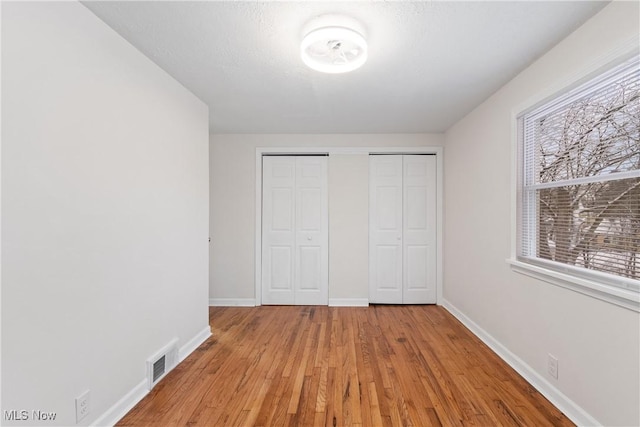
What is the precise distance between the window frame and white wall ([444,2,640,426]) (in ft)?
0.14

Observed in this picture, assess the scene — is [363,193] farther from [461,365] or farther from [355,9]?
[355,9]

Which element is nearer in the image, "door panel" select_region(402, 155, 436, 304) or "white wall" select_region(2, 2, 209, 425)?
"white wall" select_region(2, 2, 209, 425)

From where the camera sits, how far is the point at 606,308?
4.99 ft

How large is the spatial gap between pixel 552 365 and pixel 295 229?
2.98 meters

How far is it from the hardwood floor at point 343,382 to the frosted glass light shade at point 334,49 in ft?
7.37

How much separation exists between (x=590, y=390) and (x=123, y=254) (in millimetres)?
2930

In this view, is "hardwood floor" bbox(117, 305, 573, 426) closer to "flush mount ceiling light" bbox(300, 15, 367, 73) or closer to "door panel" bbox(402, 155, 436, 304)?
"door panel" bbox(402, 155, 436, 304)

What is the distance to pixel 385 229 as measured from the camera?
4.00 meters

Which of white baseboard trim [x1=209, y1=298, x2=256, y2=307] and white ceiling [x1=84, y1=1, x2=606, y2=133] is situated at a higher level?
white ceiling [x1=84, y1=1, x2=606, y2=133]

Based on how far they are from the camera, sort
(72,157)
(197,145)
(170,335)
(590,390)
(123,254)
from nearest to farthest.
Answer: (72,157) → (590,390) → (123,254) → (170,335) → (197,145)

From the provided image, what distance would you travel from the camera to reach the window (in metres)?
1.47

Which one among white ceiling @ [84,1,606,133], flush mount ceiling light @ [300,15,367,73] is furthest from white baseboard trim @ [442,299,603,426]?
flush mount ceiling light @ [300,15,367,73]

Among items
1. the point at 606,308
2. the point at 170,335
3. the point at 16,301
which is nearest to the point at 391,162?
the point at 606,308

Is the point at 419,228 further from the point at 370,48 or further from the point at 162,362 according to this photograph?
the point at 162,362
